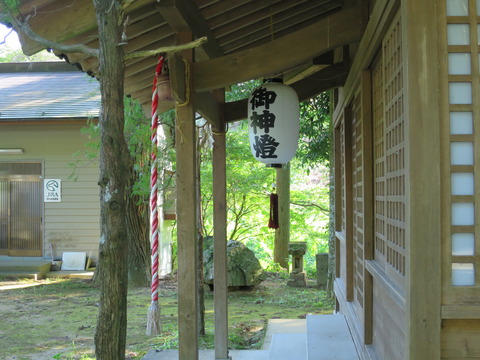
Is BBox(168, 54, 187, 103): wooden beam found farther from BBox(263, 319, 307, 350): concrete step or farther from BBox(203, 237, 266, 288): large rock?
BBox(203, 237, 266, 288): large rock

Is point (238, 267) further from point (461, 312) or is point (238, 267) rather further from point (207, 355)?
point (461, 312)

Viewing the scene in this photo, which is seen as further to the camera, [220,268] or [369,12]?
[220,268]

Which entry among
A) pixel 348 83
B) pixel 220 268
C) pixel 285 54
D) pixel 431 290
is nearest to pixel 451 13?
pixel 431 290

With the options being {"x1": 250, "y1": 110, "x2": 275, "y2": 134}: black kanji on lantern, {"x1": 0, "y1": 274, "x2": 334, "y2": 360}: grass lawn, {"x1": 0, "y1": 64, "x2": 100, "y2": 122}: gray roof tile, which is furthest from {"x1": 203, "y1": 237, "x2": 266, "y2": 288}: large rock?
{"x1": 250, "y1": 110, "x2": 275, "y2": 134}: black kanji on lantern

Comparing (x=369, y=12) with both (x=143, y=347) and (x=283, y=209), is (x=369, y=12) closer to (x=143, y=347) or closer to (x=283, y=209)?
(x=143, y=347)

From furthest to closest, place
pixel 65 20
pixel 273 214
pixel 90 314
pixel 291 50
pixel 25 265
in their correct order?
1. pixel 25 265
2. pixel 90 314
3. pixel 273 214
4. pixel 291 50
5. pixel 65 20

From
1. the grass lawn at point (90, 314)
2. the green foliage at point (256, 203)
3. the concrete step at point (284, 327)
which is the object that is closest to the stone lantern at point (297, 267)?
the grass lawn at point (90, 314)

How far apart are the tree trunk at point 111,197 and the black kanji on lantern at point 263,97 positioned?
2252 millimetres

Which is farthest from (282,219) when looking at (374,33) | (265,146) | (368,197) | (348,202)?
(374,33)

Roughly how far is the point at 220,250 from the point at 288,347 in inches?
61.8

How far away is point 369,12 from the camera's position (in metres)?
3.78

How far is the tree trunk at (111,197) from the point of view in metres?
2.70

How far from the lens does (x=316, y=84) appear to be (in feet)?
18.2

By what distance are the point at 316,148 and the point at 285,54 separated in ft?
24.8
